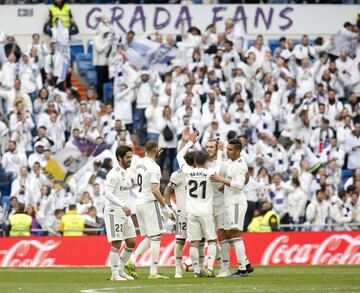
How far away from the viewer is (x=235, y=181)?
23.6 metres

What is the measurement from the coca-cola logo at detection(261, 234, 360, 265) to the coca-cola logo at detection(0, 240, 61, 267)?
4913mm

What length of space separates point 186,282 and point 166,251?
896 cm

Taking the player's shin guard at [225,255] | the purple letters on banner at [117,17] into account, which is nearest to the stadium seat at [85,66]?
the purple letters on banner at [117,17]

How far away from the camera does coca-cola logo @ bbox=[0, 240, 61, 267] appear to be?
31.2 m

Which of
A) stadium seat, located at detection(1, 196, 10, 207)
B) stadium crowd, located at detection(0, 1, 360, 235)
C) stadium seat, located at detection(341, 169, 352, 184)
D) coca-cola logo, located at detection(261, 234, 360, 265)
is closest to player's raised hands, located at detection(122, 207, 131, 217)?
coca-cola logo, located at detection(261, 234, 360, 265)

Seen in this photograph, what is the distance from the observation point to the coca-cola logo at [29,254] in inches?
1228

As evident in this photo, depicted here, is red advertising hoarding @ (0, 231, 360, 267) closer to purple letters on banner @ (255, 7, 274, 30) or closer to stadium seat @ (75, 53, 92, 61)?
stadium seat @ (75, 53, 92, 61)

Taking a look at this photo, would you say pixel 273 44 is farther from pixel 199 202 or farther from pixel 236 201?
Result: pixel 199 202

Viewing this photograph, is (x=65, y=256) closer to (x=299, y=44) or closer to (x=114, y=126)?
(x=114, y=126)

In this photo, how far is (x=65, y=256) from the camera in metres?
31.3

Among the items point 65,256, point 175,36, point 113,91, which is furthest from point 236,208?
point 175,36

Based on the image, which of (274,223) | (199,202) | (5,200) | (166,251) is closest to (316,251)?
(274,223)

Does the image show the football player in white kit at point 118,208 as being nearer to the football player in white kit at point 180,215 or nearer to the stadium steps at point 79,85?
the football player in white kit at point 180,215

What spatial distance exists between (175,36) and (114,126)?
549cm
